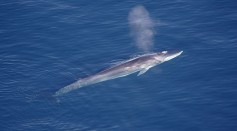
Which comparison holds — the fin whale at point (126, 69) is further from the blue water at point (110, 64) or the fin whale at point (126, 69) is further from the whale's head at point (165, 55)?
the blue water at point (110, 64)

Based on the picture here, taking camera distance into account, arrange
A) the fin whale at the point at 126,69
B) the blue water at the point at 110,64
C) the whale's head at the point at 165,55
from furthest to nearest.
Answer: the whale's head at the point at 165,55
the fin whale at the point at 126,69
the blue water at the point at 110,64

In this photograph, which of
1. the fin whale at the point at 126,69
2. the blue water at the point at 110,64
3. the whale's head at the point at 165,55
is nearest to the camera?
the blue water at the point at 110,64

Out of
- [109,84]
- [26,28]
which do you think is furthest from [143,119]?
[26,28]

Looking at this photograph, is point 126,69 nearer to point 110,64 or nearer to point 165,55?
point 110,64

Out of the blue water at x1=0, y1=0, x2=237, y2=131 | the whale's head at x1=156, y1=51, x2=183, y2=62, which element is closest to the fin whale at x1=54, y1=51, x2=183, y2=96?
the whale's head at x1=156, y1=51, x2=183, y2=62

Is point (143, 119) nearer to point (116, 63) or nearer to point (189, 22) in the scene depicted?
point (116, 63)

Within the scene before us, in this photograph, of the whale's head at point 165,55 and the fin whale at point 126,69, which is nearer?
the fin whale at point 126,69

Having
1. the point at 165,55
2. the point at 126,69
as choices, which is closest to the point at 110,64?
the point at 126,69

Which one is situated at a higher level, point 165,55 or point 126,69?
point 165,55

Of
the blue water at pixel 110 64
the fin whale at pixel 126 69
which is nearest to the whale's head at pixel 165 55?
the fin whale at pixel 126 69
